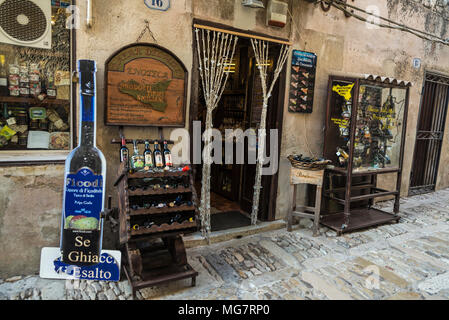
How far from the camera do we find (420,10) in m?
6.50

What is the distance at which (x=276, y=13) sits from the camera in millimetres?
4352

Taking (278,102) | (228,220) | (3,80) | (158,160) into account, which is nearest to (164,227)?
(158,160)

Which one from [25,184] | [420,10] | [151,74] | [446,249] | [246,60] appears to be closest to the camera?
[25,184]

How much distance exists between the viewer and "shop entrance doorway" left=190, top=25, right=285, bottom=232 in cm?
474

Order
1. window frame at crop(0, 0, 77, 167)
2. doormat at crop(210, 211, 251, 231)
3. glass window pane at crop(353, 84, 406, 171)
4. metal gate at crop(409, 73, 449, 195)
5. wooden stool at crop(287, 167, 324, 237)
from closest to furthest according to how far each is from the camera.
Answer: window frame at crop(0, 0, 77, 167) < wooden stool at crop(287, 167, 324, 237) < doormat at crop(210, 211, 251, 231) < glass window pane at crop(353, 84, 406, 171) < metal gate at crop(409, 73, 449, 195)

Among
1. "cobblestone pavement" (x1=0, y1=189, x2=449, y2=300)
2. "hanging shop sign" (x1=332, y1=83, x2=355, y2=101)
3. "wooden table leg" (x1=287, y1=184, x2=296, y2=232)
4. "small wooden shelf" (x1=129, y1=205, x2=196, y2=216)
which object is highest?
"hanging shop sign" (x1=332, y1=83, x2=355, y2=101)

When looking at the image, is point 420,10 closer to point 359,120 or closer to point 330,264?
point 359,120

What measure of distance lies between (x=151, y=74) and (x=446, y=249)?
465 cm

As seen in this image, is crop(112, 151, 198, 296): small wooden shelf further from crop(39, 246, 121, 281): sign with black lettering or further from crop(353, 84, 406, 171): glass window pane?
crop(353, 84, 406, 171): glass window pane

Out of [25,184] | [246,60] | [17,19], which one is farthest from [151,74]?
[246,60]

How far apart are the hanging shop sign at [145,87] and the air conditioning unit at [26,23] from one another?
703 mm

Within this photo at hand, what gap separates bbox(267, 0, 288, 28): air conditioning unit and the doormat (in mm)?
2941

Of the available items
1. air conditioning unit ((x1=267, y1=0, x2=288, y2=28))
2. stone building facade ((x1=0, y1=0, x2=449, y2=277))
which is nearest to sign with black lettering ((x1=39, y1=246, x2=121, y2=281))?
stone building facade ((x1=0, y1=0, x2=449, y2=277))

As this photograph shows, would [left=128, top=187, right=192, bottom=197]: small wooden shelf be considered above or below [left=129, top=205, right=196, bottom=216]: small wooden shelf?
above
